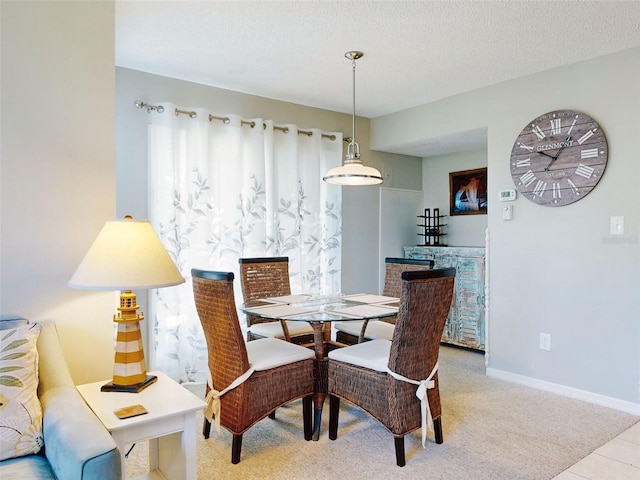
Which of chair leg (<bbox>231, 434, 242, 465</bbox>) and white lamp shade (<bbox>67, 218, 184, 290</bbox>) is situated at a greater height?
white lamp shade (<bbox>67, 218, 184, 290</bbox>)

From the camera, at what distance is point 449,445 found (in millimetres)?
2475

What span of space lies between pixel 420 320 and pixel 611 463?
122 centimetres

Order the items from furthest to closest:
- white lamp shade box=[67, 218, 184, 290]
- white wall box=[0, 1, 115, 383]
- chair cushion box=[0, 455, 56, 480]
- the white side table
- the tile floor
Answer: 1. the tile floor
2. white wall box=[0, 1, 115, 383]
3. white lamp shade box=[67, 218, 184, 290]
4. the white side table
5. chair cushion box=[0, 455, 56, 480]

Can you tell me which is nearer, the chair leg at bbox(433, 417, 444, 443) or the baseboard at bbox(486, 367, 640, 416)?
the chair leg at bbox(433, 417, 444, 443)

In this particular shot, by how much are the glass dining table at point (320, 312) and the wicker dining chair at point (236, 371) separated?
11cm

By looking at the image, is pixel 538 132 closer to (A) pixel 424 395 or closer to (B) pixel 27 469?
(A) pixel 424 395

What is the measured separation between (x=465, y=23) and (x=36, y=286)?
2711 mm

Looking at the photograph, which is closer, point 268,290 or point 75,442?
point 75,442

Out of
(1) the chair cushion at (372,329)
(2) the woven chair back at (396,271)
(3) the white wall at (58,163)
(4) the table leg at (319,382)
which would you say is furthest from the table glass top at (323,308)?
(3) the white wall at (58,163)

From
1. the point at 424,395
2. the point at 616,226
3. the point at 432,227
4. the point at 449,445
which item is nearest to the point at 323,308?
the point at 424,395

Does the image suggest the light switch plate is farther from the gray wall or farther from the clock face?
the gray wall

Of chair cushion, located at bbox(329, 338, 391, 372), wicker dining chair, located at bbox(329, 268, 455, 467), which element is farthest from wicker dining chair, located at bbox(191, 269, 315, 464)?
wicker dining chair, located at bbox(329, 268, 455, 467)

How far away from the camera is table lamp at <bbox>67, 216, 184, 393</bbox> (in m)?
1.70

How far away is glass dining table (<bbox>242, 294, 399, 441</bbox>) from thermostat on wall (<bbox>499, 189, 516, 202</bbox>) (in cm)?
144
